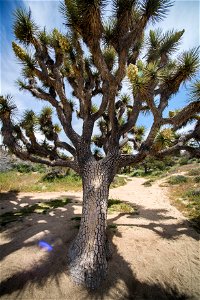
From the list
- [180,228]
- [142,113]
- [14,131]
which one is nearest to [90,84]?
[142,113]

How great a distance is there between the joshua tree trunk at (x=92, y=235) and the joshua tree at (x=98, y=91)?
0.02 m

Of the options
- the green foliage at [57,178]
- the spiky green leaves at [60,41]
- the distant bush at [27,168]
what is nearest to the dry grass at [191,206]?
the spiky green leaves at [60,41]

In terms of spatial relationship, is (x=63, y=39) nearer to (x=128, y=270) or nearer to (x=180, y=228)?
(x=128, y=270)

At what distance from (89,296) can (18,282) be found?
54.6 inches

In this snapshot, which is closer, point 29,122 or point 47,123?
point 29,122

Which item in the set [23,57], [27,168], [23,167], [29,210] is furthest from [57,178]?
[23,57]

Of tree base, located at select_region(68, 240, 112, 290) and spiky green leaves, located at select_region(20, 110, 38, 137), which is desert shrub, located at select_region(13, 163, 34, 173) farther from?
tree base, located at select_region(68, 240, 112, 290)

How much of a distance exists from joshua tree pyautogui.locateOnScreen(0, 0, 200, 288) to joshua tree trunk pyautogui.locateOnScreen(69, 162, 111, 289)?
18 mm

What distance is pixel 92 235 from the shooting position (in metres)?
4.45

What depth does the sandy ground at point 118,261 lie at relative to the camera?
12.3ft

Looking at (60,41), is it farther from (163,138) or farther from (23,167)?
(23,167)

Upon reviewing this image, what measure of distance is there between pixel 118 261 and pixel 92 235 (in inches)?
34.7

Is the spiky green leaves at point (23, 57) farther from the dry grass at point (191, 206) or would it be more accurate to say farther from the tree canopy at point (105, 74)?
the dry grass at point (191, 206)

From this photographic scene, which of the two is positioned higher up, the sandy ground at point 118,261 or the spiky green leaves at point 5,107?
the spiky green leaves at point 5,107
